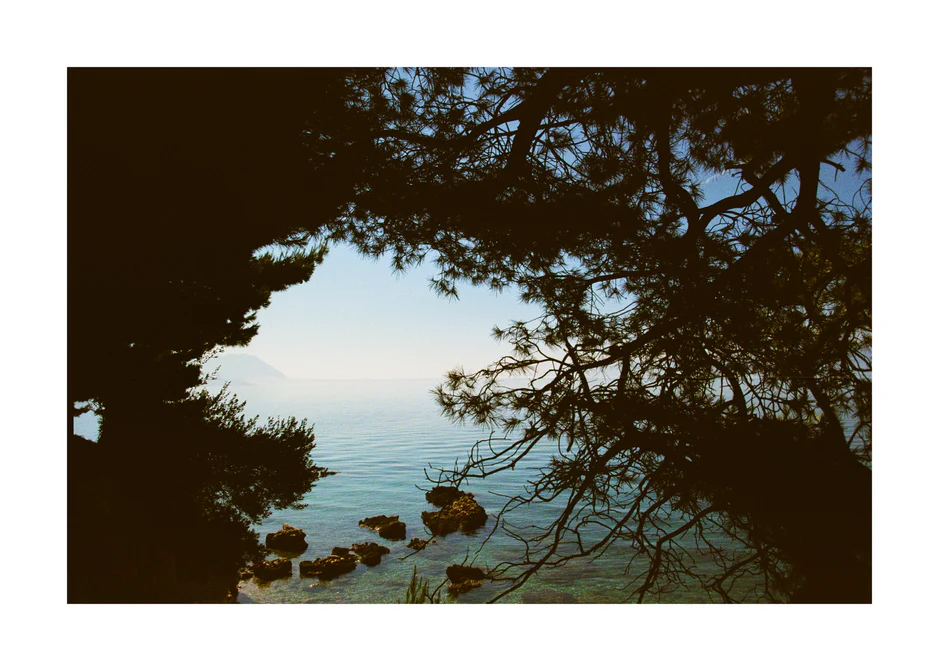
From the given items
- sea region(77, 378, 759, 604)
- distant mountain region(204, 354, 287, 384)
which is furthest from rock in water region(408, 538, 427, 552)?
distant mountain region(204, 354, 287, 384)

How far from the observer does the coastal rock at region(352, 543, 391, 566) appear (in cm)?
113

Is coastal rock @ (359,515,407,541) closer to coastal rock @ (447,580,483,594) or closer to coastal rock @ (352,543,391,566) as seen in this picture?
coastal rock @ (352,543,391,566)

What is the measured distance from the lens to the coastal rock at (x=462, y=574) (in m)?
1.04

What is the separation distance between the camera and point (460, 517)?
1.14 m

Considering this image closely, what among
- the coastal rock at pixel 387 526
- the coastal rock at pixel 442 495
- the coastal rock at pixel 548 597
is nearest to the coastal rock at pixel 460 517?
the coastal rock at pixel 442 495

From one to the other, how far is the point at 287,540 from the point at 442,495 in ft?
1.75

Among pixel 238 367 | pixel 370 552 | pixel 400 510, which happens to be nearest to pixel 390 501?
pixel 400 510

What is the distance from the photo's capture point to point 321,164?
1.15m

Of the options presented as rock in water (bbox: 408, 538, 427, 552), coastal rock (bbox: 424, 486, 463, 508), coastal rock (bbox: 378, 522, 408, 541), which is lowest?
rock in water (bbox: 408, 538, 427, 552)

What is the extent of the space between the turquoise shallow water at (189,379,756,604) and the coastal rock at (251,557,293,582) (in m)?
0.02
